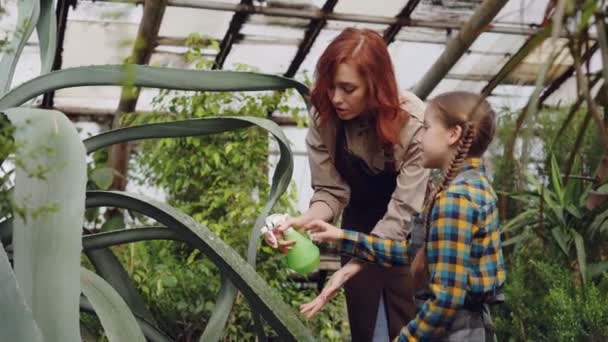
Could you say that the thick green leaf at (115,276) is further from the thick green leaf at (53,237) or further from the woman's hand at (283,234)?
the thick green leaf at (53,237)

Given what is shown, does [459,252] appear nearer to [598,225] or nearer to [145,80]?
[145,80]

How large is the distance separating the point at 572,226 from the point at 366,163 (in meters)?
2.11

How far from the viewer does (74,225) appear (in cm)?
155

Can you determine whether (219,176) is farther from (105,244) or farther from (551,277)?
(105,244)

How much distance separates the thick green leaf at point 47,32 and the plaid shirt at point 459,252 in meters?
0.94

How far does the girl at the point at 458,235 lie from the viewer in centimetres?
190

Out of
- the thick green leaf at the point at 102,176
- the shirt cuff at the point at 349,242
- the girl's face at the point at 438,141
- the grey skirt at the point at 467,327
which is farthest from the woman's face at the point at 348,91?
the thick green leaf at the point at 102,176

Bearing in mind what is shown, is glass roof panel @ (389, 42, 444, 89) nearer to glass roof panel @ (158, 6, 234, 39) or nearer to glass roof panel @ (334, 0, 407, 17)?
glass roof panel @ (334, 0, 407, 17)

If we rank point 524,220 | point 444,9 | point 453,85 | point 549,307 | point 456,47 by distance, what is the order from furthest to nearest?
point 453,85, point 444,9, point 456,47, point 524,220, point 549,307

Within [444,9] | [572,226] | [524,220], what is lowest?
[572,226]

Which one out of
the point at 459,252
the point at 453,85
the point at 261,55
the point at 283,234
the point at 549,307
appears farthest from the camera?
the point at 453,85

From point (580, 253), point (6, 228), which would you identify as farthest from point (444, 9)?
point (6, 228)

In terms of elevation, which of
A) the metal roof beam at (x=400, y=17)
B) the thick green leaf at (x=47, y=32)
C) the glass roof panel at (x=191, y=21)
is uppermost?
the glass roof panel at (x=191, y=21)

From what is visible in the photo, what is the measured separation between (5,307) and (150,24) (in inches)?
198
